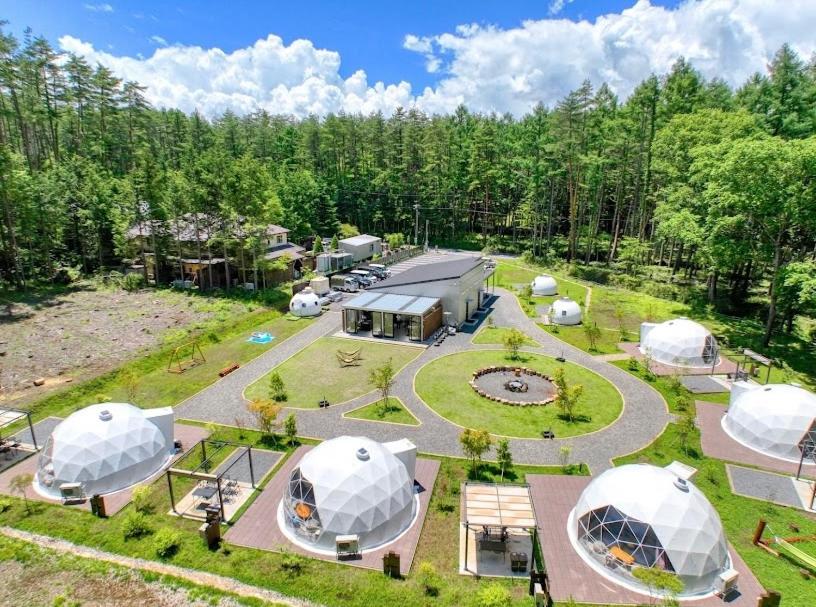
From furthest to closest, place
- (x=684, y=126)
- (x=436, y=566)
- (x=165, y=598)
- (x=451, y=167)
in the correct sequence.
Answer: (x=451, y=167), (x=684, y=126), (x=436, y=566), (x=165, y=598)

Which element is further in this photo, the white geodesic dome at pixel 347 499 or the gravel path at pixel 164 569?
the white geodesic dome at pixel 347 499

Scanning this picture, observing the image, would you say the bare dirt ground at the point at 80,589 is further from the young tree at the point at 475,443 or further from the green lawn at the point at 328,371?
the green lawn at the point at 328,371

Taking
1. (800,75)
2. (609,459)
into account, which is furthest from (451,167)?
(609,459)

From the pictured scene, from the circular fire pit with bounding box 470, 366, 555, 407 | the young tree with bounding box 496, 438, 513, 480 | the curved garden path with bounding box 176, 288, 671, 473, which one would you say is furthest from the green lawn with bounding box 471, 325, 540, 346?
the young tree with bounding box 496, 438, 513, 480

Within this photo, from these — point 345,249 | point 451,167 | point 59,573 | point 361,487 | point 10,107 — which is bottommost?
point 59,573

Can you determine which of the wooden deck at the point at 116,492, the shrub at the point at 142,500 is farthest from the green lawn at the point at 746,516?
the wooden deck at the point at 116,492

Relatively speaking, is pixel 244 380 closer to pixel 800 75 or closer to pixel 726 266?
pixel 726 266

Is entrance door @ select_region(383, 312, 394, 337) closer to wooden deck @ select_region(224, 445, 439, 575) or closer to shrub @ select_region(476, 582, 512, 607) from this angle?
wooden deck @ select_region(224, 445, 439, 575)
